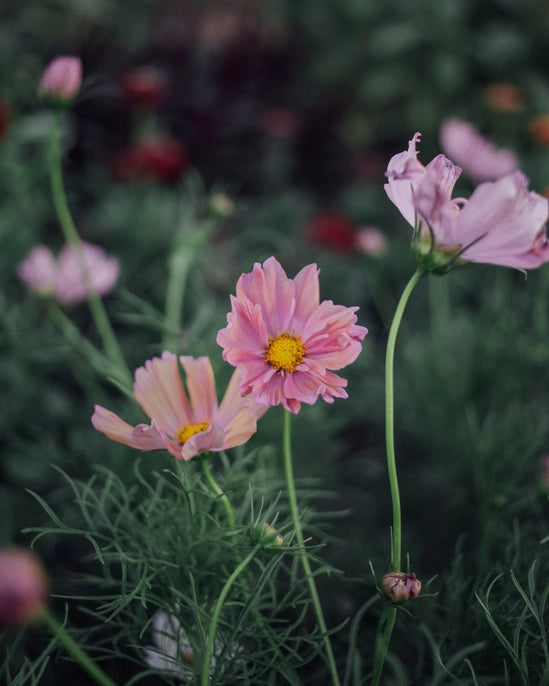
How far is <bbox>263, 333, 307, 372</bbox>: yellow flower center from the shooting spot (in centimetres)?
39

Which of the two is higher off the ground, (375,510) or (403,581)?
(403,581)

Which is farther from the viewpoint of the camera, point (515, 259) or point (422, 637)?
point (422, 637)

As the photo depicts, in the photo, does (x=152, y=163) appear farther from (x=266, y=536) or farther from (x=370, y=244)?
(x=266, y=536)

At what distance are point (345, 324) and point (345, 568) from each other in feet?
1.33

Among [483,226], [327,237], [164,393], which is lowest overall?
[327,237]

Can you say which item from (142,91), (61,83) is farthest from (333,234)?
(61,83)

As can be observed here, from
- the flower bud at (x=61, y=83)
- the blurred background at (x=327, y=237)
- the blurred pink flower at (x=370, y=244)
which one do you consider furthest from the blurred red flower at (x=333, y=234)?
the flower bud at (x=61, y=83)

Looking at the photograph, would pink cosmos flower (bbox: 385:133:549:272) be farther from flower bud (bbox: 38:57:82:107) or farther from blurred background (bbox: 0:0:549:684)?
flower bud (bbox: 38:57:82:107)

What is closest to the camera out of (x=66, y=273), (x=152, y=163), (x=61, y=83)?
(x=61, y=83)

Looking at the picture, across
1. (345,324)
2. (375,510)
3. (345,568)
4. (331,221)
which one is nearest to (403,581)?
(345,324)

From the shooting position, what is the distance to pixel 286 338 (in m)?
0.40

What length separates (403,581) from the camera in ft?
1.13

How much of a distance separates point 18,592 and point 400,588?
197 millimetres

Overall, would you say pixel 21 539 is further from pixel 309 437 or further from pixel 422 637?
pixel 422 637
